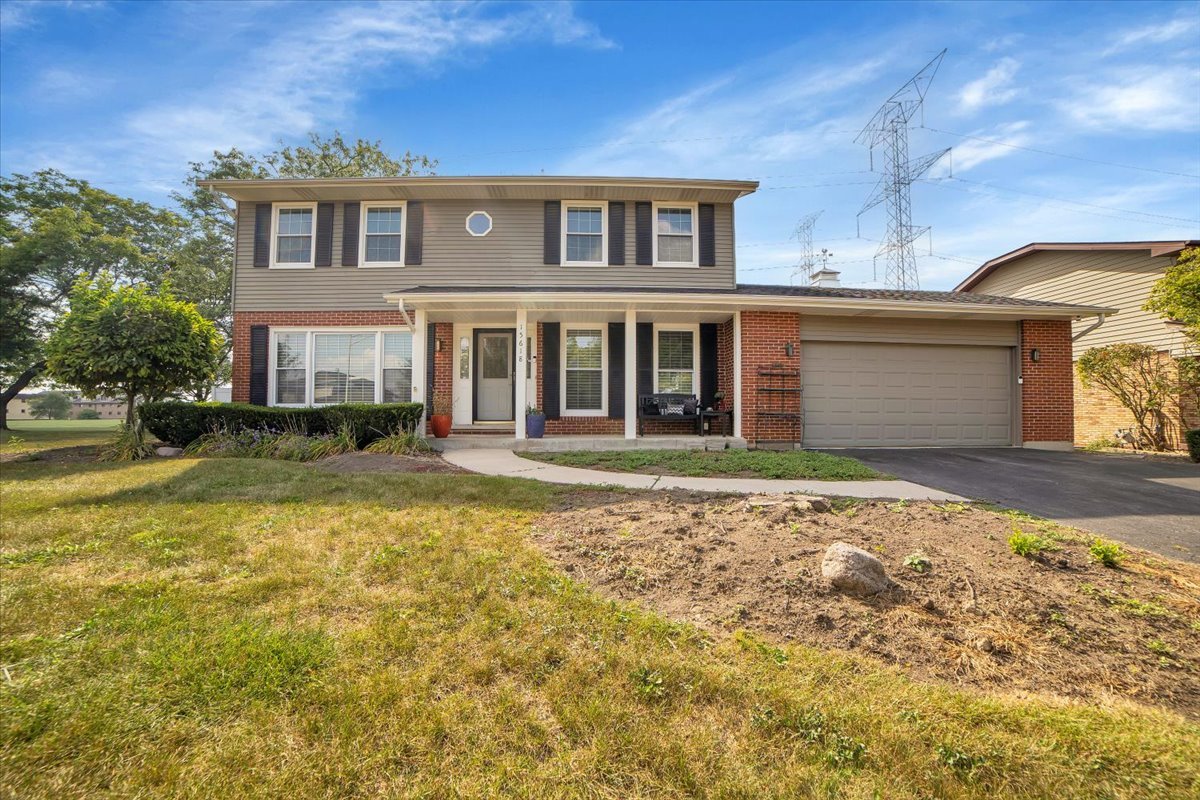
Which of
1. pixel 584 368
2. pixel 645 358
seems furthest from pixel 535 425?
pixel 645 358

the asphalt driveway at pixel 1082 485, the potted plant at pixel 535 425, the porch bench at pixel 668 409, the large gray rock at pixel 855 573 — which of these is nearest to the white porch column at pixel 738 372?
the porch bench at pixel 668 409

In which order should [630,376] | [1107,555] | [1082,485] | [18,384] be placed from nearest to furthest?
1. [1107,555]
2. [1082,485]
3. [630,376]
4. [18,384]

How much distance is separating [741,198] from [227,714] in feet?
36.6

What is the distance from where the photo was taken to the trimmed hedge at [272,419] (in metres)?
8.44

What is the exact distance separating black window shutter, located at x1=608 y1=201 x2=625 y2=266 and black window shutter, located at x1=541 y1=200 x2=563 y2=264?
41.7 inches

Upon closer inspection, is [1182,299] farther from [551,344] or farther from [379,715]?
[379,715]

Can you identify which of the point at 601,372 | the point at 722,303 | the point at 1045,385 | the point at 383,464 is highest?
the point at 722,303

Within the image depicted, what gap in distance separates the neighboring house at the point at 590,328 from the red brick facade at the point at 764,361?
0.10 feet

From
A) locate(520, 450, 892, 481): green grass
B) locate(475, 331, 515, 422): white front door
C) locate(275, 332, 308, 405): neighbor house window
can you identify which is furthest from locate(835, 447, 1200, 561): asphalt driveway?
locate(275, 332, 308, 405): neighbor house window

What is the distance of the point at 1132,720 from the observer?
1771mm

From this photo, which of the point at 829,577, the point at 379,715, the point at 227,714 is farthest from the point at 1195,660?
the point at 227,714

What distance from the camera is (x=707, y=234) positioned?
10461 mm

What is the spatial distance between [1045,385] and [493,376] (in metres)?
11.2

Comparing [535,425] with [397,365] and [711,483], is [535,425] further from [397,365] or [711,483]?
[711,483]
